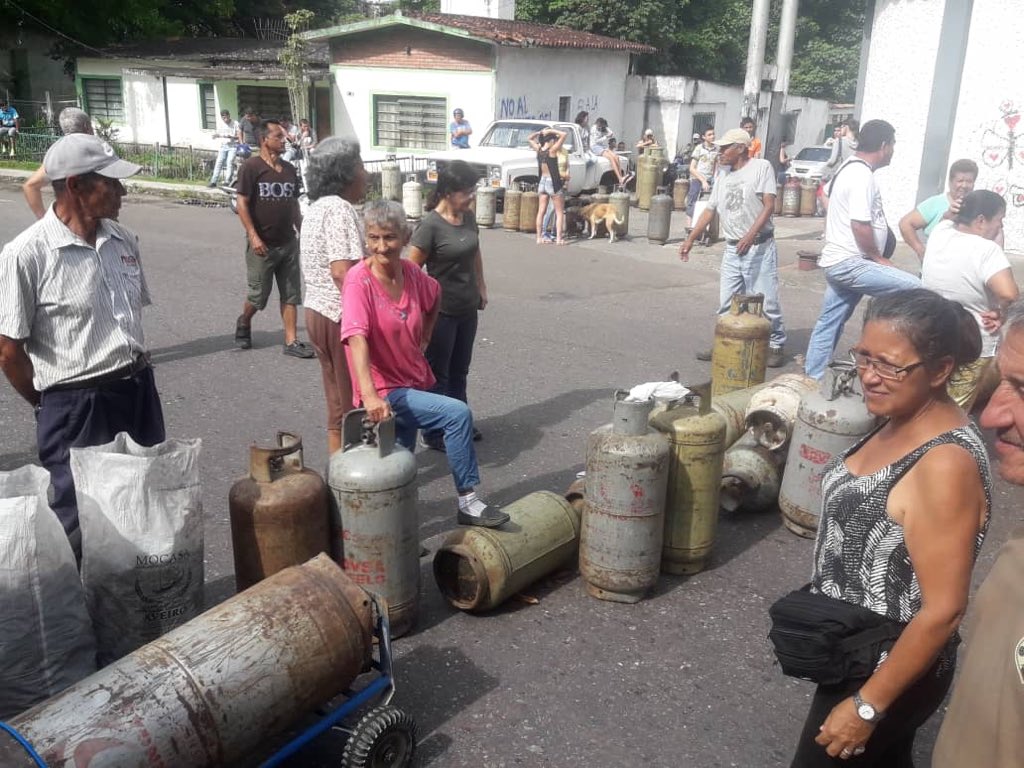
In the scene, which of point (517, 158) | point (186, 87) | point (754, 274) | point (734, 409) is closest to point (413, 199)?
point (517, 158)

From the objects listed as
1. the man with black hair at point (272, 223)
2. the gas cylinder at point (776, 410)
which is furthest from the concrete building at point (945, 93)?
the man with black hair at point (272, 223)

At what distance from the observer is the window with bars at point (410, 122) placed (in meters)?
24.5

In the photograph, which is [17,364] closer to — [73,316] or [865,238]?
[73,316]

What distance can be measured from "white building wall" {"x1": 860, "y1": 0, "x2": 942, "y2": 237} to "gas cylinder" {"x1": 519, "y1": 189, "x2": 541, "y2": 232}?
18.6 ft

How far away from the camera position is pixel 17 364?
12.2 feet

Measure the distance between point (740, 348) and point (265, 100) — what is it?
25.7 metres

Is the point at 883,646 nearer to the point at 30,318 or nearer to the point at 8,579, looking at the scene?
the point at 8,579

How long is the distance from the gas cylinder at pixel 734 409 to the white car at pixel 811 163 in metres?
18.0

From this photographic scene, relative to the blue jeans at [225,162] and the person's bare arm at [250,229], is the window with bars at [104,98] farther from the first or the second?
the person's bare arm at [250,229]

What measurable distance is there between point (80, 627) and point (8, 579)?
1.16 ft

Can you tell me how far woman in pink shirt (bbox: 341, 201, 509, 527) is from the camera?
177 inches

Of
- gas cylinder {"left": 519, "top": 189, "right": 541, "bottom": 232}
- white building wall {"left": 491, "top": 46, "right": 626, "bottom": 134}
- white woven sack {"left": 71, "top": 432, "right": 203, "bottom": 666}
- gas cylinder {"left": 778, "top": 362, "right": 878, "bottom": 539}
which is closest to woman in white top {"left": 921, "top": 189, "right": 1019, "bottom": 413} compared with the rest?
gas cylinder {"left": 778, "top": 362, "right": 878, "bottom": 539}

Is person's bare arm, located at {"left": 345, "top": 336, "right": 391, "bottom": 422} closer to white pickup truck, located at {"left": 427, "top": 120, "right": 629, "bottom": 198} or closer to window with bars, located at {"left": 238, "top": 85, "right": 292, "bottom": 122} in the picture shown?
white pickup truck, located at {"left": 427, "top": 120, "right": 629, "bottom": 198}

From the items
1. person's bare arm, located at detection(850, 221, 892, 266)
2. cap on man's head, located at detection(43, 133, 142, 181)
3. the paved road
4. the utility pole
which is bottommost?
the paved road
